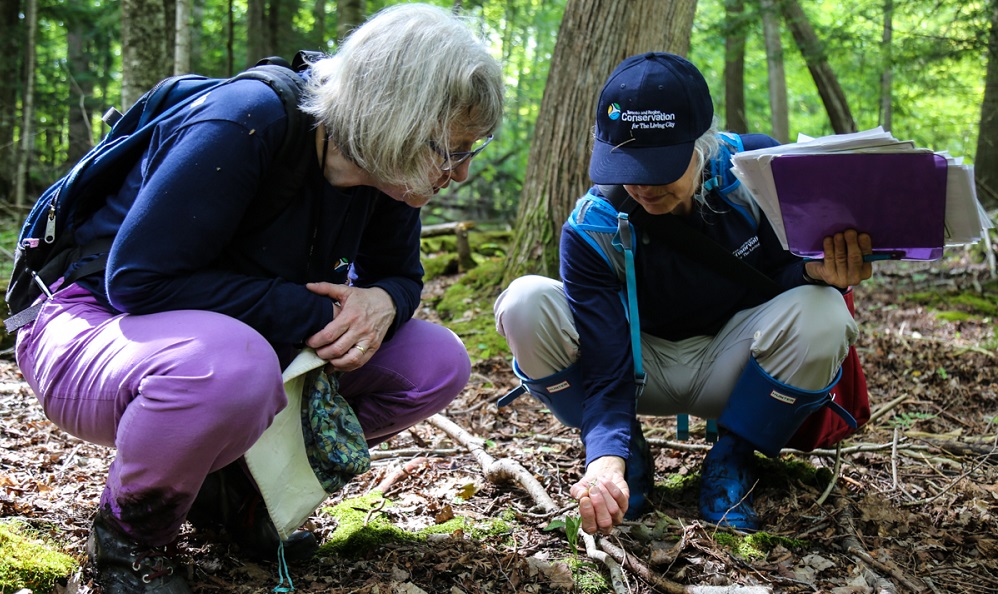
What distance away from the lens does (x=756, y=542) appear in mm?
2332

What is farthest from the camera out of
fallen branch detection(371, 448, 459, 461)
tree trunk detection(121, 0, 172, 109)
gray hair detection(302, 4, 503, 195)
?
tree trunk detection(121, 0, 172, 109)

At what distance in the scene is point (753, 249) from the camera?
2.62m

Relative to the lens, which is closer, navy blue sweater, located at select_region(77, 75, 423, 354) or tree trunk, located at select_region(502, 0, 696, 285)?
navy blue sweater, located at select_region(77, 75, 423, 354)

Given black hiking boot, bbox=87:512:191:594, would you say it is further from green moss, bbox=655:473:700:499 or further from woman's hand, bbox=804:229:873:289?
woman's hand, bbox=804:229:873:289

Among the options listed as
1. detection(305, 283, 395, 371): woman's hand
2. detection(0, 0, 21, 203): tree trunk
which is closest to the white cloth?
detection(305, 283, 395, 371): woman's hand

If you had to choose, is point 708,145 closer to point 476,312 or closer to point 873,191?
point 873,191

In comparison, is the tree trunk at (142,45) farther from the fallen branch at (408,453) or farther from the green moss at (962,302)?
the green moss at (962,302)

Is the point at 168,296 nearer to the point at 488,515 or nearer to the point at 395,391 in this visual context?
the point at 395,391

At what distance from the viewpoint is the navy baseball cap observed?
2254 mm

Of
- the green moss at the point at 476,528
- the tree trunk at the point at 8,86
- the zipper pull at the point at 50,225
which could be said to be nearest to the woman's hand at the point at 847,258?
the green moss at the point at 476,528

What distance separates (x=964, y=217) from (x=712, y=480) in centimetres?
110

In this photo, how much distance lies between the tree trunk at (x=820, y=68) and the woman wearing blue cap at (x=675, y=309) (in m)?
6.84

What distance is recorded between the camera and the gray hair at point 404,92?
196 centimetres

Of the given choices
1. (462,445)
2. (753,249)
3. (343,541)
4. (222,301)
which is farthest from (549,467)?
(222,301)
